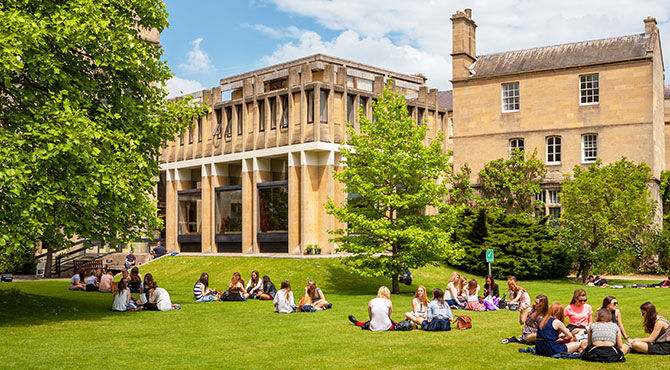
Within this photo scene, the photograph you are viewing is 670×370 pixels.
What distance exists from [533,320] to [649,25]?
3731cm

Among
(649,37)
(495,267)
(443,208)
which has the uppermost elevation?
(649,37)

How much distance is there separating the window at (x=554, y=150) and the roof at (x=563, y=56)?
15.8 feet

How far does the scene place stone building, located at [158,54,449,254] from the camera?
1770 inches

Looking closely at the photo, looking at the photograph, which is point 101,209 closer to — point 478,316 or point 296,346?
point 296,346

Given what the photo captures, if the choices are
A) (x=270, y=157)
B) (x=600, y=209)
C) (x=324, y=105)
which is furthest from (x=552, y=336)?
(x=270, y=157)

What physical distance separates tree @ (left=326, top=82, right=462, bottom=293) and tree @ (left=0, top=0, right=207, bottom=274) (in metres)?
10.2

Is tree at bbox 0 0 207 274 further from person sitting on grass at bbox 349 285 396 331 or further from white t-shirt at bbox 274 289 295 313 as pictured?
person sitting on grass at bbox 349 285 396 331

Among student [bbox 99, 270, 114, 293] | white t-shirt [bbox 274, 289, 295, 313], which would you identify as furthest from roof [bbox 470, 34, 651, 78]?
white t-shirt [bbox 274, 289, 295, 313]

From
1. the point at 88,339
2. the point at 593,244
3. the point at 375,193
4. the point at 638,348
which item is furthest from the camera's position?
the point at 593,244

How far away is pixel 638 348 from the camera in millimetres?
13492

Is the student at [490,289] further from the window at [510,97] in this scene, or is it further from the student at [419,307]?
the window at [510,97]

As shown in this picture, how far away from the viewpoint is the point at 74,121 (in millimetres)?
17094

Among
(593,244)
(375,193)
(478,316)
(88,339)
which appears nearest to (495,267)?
(593,244)

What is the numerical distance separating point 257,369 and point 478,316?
10456mm
